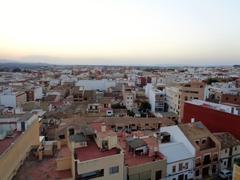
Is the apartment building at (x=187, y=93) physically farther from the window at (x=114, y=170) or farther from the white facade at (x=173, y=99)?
the window at (x=114, y=170)

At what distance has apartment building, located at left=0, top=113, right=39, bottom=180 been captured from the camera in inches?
632

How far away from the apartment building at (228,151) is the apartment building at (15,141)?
18627 millimetres

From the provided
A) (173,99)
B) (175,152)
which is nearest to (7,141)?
(175,152)

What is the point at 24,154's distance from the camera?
1988cm

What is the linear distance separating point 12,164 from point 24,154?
2809 mm

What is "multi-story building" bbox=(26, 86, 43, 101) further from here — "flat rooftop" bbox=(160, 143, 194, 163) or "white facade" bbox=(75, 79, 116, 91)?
"flat rooftop" bbox=(160, 143, 194, 163)

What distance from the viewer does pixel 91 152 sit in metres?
18.2

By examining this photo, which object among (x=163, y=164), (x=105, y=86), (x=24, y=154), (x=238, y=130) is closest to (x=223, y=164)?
(x=238, y=130)

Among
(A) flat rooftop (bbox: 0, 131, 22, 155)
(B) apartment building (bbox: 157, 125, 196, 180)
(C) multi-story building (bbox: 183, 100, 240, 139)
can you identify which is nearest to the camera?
(A) flat rooftop (bbox: 0, 131, 22, 155)

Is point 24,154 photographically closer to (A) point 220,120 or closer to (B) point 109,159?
(B) point 109,159

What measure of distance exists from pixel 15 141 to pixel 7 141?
705 mm

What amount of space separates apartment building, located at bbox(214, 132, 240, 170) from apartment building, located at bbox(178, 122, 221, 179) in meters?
0.86

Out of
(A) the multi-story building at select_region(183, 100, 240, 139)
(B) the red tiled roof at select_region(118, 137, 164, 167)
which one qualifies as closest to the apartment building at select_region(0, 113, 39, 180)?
(B) the red tiled roof at select_region(118, 137, 164, 167)

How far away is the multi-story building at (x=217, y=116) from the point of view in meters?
28.6
